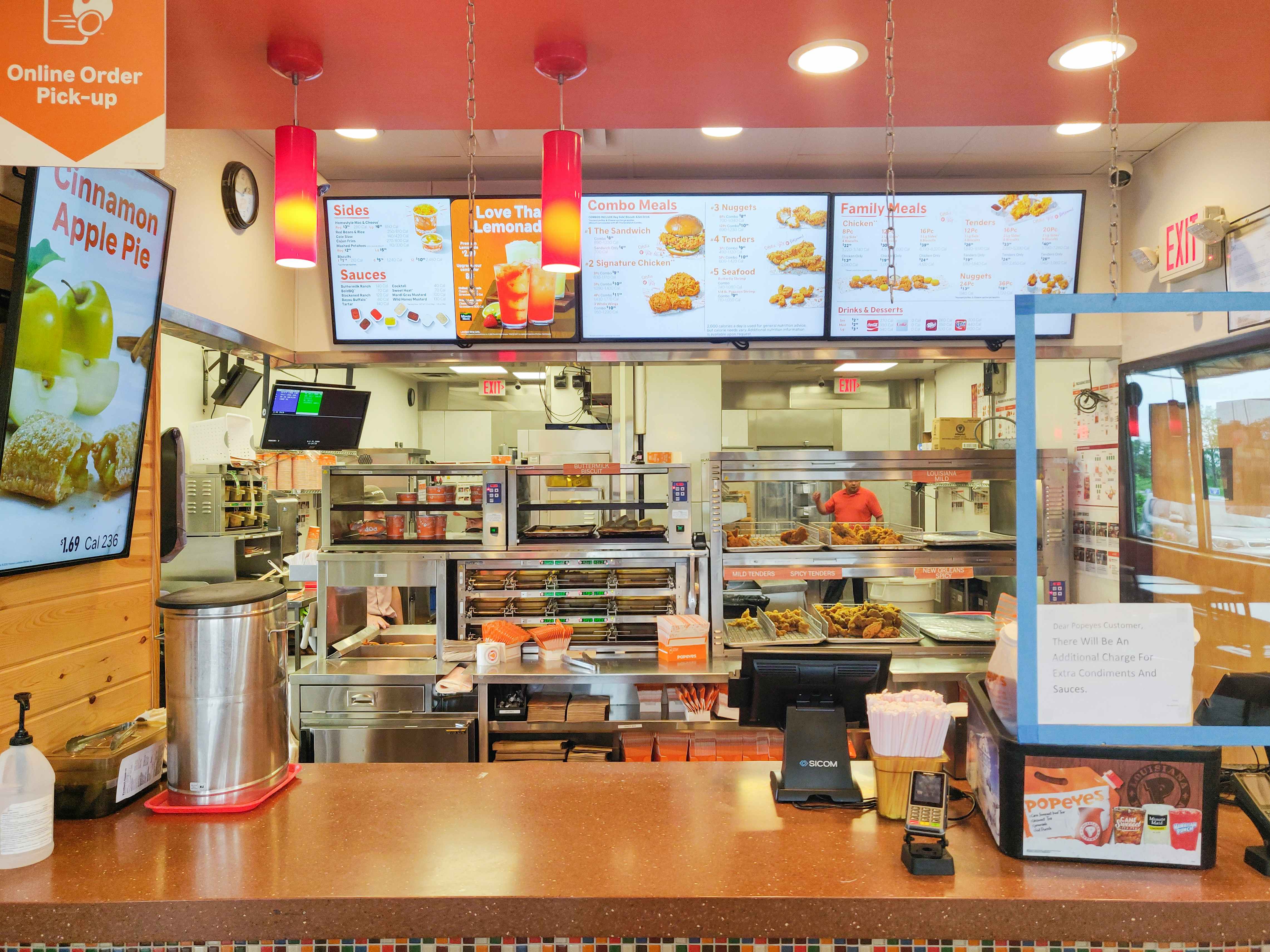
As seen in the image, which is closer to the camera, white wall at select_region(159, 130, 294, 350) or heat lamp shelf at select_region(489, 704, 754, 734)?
white wall at select_region(159, 130, 294, 350)

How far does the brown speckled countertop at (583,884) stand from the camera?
1.34m

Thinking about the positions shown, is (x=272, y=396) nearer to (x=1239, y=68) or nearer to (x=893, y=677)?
(x=893, y=677)

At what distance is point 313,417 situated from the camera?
3.44m

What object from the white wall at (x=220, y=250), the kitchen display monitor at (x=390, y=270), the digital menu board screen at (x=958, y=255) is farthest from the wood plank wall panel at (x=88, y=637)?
the digital menu board screen at (x=958, y=255)

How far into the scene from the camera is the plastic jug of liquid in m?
1.47

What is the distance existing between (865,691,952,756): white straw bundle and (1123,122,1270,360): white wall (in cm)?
171

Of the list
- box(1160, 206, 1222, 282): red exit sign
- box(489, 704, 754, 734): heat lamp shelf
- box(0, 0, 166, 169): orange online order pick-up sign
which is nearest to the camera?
box(0, 0, 166, 169): orange online order pick-up sign

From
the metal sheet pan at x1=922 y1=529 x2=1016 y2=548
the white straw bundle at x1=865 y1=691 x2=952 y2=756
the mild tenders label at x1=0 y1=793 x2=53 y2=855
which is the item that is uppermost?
the metal sheet pan at x1=922 y1=529 x2=1016 y2=548

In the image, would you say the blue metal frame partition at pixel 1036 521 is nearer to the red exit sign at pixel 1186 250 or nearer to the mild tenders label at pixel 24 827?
the mild tenders label at pixel 24 827

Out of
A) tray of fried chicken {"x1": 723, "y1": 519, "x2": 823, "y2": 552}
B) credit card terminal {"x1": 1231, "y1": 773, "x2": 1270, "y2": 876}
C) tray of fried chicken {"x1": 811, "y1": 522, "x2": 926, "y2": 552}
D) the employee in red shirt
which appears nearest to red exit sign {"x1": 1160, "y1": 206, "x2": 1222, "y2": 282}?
tray of fried chicken {"x1": 811, "y1": 522, "x2": 926, "y2": 552}

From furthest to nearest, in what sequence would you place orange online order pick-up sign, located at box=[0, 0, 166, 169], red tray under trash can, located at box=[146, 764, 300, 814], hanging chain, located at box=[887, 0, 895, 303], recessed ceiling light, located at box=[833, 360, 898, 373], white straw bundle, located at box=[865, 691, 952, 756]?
1. recessed ceiling light, located at box=[833, 360, 898, 373]
2. hanging chain, located at box=[887, 0, 895, 303]
3. red tray under trash can, located at box=[146, 764, 300, 814]
4. white straw bundle, located at box=[865, 691, 952, 756]
5. orange online order pick-up sign, located at box=[0, 0, 166, 169]

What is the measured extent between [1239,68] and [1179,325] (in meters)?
0.80

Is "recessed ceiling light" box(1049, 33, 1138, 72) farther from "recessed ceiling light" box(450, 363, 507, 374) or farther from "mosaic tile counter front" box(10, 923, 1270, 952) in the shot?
"recessed ceiling light" box(450, 363, 507, 374)

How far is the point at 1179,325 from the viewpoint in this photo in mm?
1938
